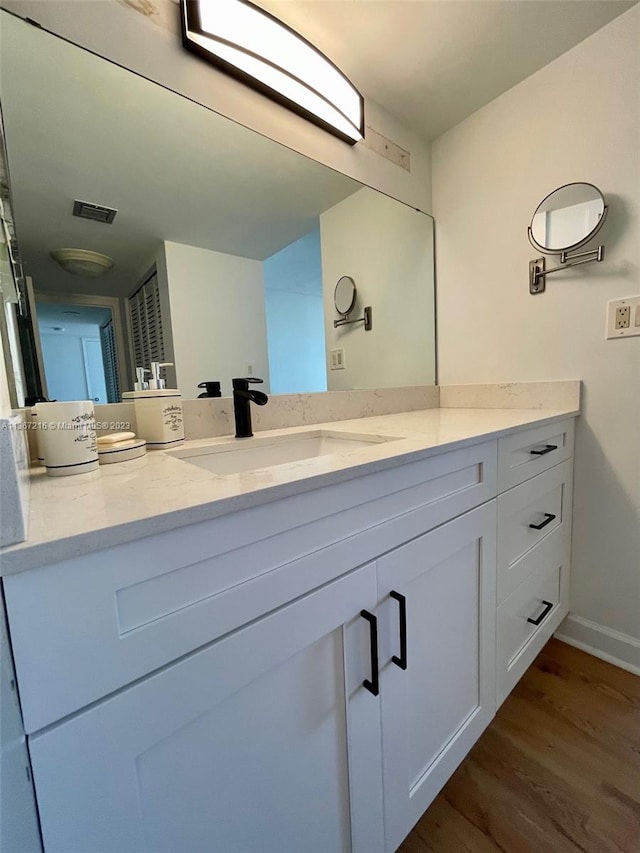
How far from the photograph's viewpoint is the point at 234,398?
3.20 ft

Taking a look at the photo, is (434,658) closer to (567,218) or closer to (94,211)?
(94,211)

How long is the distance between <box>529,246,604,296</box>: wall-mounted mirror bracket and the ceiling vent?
1.37 m

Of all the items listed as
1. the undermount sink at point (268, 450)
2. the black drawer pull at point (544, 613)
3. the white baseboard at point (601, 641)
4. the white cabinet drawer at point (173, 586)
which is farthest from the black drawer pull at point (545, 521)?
the white cabinet drawer at point (173, 586)

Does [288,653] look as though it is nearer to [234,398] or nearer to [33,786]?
[33,786]

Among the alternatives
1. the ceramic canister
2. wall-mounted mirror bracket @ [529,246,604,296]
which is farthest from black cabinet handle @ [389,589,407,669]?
wall-mounted mirror bracket @ [529,246,604,296]

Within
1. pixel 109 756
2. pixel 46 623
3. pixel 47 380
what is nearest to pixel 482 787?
pixel 109 756

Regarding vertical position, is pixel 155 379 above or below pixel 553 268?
below

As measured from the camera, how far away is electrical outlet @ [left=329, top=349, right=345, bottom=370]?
4.42 ft

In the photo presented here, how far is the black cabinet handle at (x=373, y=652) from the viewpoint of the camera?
594 mm

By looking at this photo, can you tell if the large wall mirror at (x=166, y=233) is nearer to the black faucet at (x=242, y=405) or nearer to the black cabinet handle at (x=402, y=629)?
the black faucet at (x=242, y=405)

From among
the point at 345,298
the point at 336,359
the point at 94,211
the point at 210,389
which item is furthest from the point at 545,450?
the point at 94,211

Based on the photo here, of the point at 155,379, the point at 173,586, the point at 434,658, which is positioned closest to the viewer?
the point at 173,586

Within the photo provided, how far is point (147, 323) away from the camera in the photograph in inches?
35.2

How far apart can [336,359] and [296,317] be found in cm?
23
